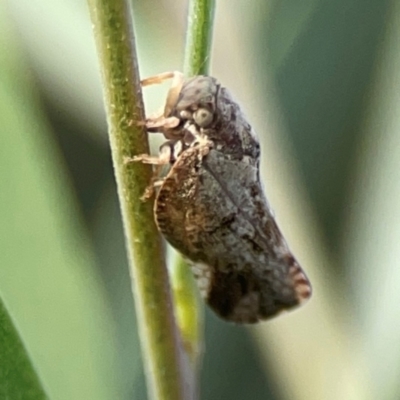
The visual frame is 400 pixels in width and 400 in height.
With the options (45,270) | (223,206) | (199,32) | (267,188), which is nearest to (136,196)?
(199,32)

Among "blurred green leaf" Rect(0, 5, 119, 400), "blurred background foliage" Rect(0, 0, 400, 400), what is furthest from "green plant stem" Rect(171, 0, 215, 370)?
"blurred green leaf" Rect(0, 5, 119, 400)

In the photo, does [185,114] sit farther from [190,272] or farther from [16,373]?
[16,373]

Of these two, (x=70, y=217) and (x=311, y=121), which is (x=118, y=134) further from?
(x=311, y=121)

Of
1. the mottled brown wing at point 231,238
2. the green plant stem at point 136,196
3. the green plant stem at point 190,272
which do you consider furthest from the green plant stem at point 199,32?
the mottled brown wing at point 231,238

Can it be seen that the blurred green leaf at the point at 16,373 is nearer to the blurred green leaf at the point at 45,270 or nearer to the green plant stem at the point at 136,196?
the green plant stem at the point at 136,196

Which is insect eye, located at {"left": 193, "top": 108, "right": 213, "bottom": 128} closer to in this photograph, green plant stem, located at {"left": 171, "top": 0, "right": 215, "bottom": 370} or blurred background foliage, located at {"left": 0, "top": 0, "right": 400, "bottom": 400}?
green plant stem, located at {"left": 171, "top": 0, "right": 215, "bottom": 370}
